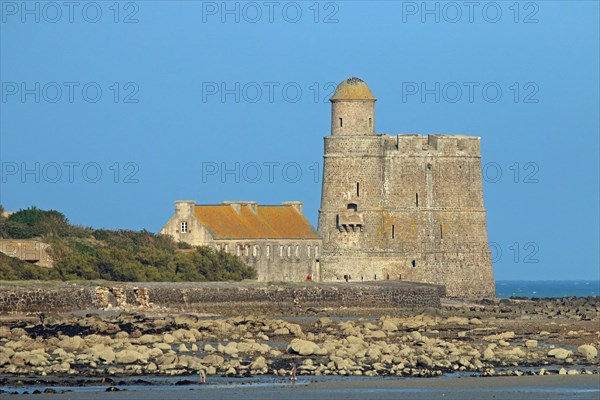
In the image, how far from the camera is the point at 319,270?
194 feet

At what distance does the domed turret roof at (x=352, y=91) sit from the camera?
194 feet

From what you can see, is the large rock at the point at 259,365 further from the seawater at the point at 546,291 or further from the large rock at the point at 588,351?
the seawater at the point at 546,291

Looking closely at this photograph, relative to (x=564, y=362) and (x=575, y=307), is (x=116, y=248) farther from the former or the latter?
(x=564, y=362)

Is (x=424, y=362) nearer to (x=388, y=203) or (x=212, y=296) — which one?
(x=212, y=296)

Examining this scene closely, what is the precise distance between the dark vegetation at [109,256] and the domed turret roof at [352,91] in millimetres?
8228

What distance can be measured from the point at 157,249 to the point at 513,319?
10783 mm

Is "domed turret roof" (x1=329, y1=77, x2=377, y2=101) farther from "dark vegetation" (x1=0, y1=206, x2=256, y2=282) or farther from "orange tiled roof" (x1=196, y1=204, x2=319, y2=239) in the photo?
"dark vegetation" (x1=0, y1=206, x2=256, y2=282)

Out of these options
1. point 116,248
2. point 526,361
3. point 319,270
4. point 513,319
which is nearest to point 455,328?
point 513,319

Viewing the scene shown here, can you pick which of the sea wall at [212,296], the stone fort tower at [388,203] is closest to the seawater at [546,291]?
the stone fort tower at [388,203]

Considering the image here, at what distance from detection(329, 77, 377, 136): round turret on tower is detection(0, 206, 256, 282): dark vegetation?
7.73m

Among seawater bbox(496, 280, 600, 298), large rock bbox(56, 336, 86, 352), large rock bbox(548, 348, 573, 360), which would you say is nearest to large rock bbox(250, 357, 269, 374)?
large rock bbox(56, 336, 86, 352)

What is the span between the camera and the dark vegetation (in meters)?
44.8

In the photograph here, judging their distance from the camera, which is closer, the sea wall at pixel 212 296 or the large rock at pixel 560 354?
the large rock at pixel 560 354

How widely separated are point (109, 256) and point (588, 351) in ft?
60.6
